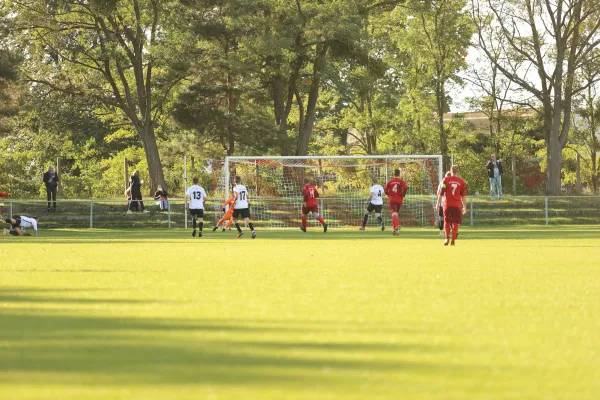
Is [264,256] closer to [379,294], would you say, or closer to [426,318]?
[379,294]

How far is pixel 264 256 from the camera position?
19.6 metres

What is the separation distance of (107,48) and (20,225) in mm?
13474

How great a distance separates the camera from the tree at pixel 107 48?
146 ft

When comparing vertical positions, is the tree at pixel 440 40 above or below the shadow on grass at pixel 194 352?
above

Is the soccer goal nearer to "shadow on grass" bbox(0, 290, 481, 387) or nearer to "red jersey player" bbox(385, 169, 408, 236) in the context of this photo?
"red jersey player" bbox(385, 169, 408, 236)

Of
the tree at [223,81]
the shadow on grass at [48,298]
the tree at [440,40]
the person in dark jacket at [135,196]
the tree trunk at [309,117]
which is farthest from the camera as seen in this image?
the tree at [440,40]

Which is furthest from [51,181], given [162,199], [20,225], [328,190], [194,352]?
[194,352]

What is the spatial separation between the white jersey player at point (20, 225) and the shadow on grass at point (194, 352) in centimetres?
2330

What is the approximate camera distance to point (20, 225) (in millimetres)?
32781

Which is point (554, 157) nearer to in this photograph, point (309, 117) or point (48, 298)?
point (309, 117)

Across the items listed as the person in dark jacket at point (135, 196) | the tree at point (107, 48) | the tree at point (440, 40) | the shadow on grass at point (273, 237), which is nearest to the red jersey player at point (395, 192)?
the shadow on grass at point (273, 237)

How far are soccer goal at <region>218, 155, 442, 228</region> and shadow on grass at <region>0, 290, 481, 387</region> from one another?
105 ft

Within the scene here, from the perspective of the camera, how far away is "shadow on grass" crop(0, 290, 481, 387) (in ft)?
21.1

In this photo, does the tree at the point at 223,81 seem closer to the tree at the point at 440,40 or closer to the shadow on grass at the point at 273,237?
the tree at the point at 440,40
